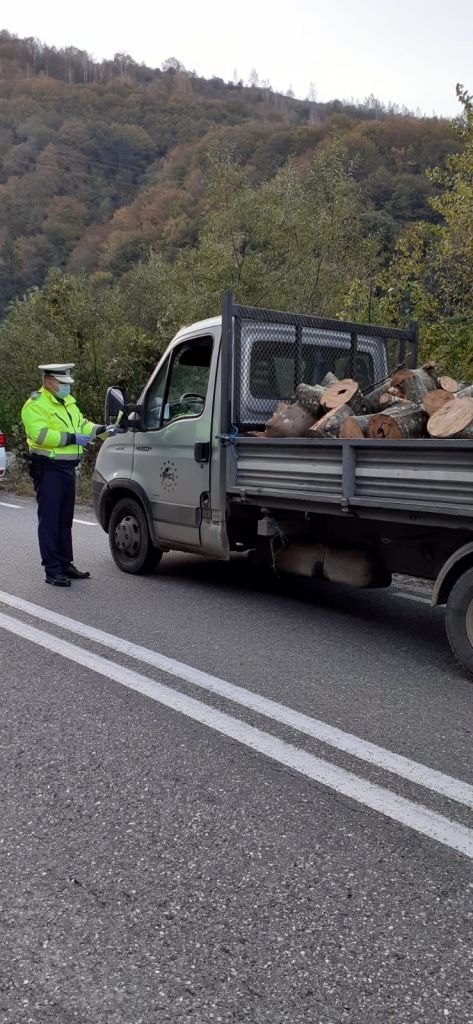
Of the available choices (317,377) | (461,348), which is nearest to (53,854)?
(317,377)

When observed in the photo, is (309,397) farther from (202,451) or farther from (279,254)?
(279,254)

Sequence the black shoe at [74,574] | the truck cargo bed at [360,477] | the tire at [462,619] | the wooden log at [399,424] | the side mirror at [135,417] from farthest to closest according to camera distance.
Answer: the black shoe at [74,574]
the side mirror at [135,417]
the wooden log at [399,424]
the tire at [462,619]
the truck cargo bed at [360,477]

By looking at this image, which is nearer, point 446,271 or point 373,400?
point 373,400

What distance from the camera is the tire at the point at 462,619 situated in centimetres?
480

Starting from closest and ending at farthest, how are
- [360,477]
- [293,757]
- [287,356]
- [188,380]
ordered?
[293,757] → [360,477] → [287,356] → [188,380]

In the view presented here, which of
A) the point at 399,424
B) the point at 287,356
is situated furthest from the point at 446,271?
the point at 399,424

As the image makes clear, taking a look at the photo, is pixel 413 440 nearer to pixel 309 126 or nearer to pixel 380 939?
pixel 380 939

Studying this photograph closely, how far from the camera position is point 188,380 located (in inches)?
282

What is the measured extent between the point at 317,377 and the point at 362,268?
12.3 metres

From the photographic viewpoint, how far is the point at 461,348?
1055 centimetres

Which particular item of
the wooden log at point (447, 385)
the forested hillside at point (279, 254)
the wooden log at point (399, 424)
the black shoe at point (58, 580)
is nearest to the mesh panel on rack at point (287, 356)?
the wooden log at point (447, 385)

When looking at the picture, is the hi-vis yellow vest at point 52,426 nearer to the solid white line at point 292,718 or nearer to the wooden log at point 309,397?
the solid white line at point 292,718

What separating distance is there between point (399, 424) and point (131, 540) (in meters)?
3.20

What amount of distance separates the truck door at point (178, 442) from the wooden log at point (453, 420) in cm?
202
